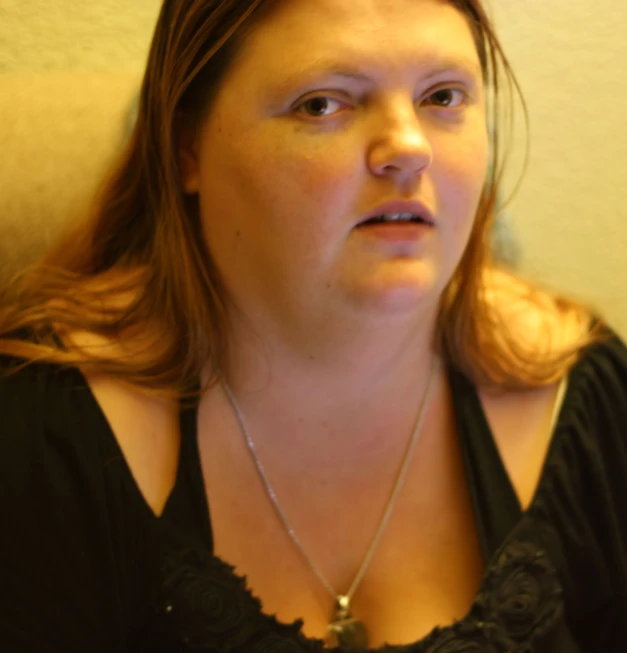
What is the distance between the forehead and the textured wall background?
465 millimetres

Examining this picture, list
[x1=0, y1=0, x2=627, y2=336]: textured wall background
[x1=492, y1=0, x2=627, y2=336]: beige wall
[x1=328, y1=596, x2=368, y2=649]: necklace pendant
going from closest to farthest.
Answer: [x1=328, y1=596, x2=368, y2=649]: necklace pendant < [x1=0, y1=0, x2=627, y2=336]: textured wall background < [x1=492, y1=0, x2=627, y2=336]: beige wall

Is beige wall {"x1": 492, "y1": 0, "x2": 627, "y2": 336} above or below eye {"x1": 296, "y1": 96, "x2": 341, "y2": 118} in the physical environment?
above

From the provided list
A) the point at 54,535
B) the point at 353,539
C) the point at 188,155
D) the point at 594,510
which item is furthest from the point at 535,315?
the point at 54,535

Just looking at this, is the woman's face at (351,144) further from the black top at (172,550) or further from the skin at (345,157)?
the black top at (172,550)

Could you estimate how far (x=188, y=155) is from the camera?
2.63 feet

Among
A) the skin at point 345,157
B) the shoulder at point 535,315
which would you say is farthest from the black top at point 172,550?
the skin at point 345,157

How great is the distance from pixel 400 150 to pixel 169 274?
30cm

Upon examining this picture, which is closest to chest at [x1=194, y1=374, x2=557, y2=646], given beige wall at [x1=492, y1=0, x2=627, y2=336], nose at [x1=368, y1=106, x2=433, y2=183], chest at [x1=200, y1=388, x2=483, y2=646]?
chest at [x1=200, y1=388, x2=483, y2=646]

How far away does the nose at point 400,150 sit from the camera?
64 centimetres

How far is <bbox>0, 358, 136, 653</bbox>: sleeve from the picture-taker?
2.21 ft

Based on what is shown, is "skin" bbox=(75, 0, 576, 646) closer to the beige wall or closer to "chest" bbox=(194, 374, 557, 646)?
"chest" bbox=(194, 374, 557, 646)

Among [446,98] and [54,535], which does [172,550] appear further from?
[446,98]

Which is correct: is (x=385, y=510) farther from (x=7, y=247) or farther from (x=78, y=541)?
(x=7, y=247)

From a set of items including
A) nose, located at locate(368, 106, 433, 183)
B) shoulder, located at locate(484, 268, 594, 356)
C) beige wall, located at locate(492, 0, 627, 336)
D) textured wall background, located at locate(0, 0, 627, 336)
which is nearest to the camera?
nose, located at locate(368, 106, 433, 183)
